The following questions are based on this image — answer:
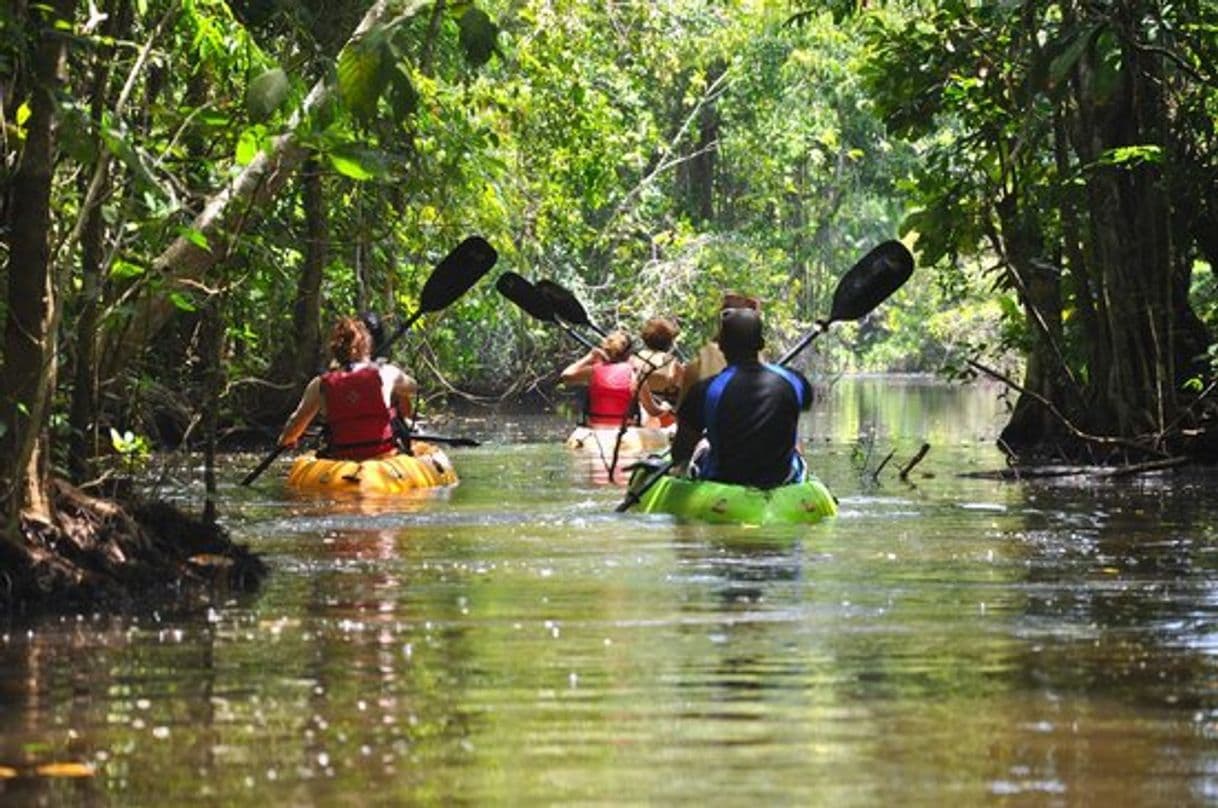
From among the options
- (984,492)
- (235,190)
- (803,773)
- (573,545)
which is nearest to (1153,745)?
(803,773)

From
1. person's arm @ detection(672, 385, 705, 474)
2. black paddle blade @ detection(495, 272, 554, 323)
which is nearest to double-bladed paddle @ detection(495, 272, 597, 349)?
black paddle blade @ detection(495, 272, 554, 323)

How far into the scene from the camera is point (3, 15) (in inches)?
322

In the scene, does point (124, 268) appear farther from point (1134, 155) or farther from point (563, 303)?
point (563, 303)

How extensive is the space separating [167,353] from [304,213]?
2.02 metres

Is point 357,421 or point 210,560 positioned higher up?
point 357,421

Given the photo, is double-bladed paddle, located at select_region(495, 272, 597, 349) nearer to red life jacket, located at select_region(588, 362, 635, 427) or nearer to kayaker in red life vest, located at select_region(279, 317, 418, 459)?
red life jacket, located at select_region(588, 362, 635, 427)

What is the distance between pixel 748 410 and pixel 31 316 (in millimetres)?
A: 5341

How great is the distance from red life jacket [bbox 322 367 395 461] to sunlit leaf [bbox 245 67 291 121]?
33.1 ft

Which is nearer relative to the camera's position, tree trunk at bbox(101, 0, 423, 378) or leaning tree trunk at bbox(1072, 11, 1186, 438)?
tree trunk at bbox(101, 0, 423, 378)

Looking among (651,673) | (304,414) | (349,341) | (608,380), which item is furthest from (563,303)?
(651,673)

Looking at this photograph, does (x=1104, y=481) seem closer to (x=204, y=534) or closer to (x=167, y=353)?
(x=167, y=353)

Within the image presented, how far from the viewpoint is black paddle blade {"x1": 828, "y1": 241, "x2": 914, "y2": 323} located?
16453mm

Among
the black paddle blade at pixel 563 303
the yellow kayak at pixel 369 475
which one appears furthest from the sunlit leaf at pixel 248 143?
the black paddle blade at pixel 563 303

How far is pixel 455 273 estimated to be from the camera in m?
19.7
